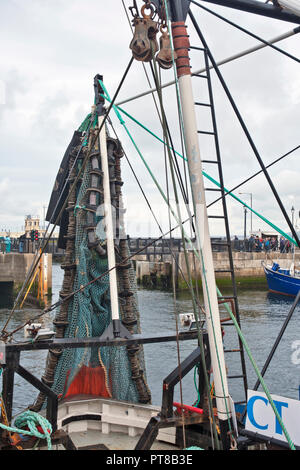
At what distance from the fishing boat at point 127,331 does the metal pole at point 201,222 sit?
10 mm

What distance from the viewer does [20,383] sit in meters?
16.7

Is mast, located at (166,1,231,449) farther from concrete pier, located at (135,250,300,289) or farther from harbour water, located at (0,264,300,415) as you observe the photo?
concrete pier, located at (135,250,300,289)

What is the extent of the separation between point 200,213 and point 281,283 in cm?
3970

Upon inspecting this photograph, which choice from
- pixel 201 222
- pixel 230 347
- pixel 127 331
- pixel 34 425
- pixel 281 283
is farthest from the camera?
pixel 281 283

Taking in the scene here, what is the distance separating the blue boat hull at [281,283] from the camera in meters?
41.3

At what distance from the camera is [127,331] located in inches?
271

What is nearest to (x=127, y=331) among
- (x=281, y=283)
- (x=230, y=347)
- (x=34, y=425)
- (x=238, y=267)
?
(x=34, y=425)

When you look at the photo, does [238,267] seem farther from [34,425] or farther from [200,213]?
[200,213]

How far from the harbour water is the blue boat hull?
1.80 m

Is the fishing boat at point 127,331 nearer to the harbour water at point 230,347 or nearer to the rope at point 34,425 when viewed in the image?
the rope at point 34,425

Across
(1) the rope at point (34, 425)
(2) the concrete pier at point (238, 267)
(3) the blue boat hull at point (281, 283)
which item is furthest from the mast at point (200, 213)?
(2) the concrete pier at point (238, 267)

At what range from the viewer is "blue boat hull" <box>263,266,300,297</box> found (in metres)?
41.3

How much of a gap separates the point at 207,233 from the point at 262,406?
1938mm
